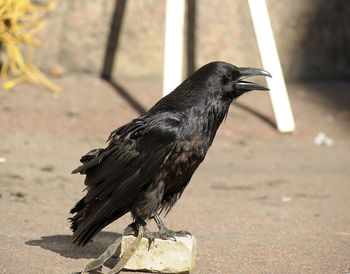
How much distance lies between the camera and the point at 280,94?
7512mm

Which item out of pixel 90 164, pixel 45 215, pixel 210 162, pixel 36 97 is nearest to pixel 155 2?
pixel 36 97

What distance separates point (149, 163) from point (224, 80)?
707 mm

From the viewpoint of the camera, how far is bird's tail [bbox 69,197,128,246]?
362 centimetres

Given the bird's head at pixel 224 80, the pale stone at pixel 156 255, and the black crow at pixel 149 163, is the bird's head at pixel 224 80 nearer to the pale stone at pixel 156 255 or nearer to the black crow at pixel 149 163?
the black crow at pixel 149 163

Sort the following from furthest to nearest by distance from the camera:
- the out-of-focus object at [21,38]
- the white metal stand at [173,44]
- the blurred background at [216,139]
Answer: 1. the out-of-focus object at [21,38]
2. the white metal stand at [173,44]
3. the blurred background at [216,139]

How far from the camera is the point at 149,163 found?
141 inches

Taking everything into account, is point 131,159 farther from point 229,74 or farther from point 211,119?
point 229,74

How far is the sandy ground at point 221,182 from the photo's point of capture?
392cm

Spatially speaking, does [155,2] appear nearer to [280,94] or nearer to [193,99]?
[280,94]

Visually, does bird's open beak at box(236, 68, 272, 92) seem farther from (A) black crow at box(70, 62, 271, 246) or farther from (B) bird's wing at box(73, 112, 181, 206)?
(B) bird's wing at box(73, 112, 181, 206)

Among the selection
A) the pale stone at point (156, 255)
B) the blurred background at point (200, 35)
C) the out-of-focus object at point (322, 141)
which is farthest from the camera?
the blurred background at point (200, 35)

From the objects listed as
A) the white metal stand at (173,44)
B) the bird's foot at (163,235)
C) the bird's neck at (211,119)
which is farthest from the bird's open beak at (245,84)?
the white metal stand at (173,44)

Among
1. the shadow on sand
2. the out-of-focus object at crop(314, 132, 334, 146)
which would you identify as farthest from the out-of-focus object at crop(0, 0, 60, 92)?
the shadow on sand

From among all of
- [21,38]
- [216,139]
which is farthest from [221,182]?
[21,38]
